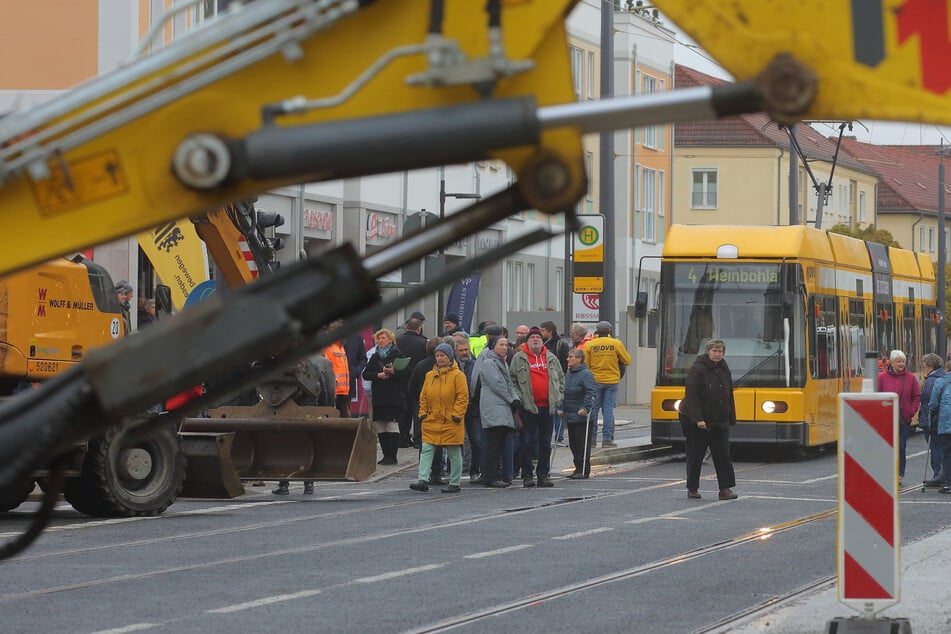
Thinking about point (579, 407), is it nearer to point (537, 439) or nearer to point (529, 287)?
point (537, 439)

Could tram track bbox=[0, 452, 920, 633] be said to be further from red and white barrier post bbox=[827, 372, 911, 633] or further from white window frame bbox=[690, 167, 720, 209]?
white window frame bbox=[690, 167, 720, 209]

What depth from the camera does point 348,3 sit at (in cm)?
431

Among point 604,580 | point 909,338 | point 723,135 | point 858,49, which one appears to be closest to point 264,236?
point 604,580

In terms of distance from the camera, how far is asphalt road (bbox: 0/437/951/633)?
35.0 ft

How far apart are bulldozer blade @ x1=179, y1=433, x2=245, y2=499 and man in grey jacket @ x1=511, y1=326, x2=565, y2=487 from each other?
4.35m

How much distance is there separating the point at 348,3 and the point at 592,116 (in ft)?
2.03

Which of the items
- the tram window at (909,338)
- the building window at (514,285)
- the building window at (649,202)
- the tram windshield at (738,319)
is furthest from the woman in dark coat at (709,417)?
the building window at (649,202)

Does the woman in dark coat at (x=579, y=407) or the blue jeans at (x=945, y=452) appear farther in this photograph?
the woman in dark coat at (x=579, y=407)

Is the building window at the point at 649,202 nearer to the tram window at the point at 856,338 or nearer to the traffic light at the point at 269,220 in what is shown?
the tram window at the point at 856,338

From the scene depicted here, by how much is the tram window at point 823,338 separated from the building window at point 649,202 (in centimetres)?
3356

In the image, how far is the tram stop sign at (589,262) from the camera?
87.2ft

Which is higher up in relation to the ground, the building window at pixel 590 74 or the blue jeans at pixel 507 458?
the building window at pixel 590 74

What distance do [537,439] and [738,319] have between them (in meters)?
5.41

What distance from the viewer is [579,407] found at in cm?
2241
